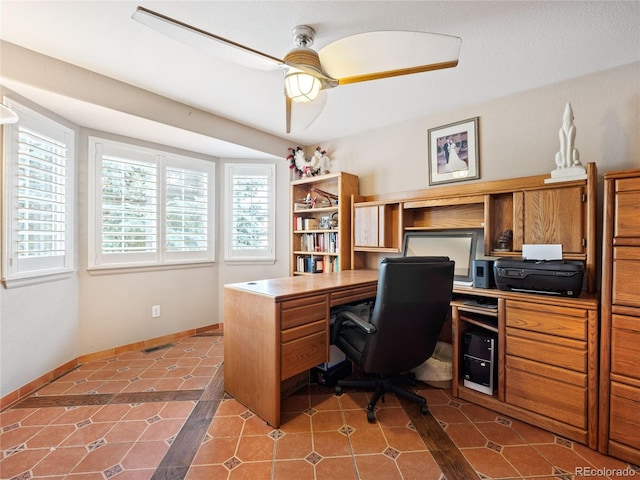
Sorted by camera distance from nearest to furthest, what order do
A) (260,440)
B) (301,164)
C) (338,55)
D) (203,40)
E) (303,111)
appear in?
(203,40) → (338,55) → (260,440) → (303,111) → (301,164)

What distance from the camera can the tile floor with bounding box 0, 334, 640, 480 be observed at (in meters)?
1.54

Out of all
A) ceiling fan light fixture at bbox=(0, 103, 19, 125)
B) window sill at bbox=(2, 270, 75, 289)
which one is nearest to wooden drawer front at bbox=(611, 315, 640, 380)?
ceiling fan light fixture at bbox=(0, 103, 19, 125)

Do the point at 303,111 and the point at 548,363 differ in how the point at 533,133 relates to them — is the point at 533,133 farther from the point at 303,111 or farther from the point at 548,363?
the point at 303,111

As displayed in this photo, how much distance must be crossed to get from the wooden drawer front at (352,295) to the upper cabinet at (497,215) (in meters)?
0.69

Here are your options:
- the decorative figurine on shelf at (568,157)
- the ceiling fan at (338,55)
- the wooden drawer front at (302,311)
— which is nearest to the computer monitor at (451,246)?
the decorative figurine on shelf at (568,157)

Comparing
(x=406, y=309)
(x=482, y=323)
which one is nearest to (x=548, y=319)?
(x=482, y=323)

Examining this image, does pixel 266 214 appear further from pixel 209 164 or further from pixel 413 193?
pixel 413 193

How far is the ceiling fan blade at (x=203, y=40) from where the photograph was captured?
A: 1248 millimetres

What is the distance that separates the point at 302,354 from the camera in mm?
2006

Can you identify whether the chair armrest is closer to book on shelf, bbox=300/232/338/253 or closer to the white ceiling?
book on shelf, bbox=300/232/338/253

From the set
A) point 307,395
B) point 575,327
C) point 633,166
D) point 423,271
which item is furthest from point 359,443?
point 633,166

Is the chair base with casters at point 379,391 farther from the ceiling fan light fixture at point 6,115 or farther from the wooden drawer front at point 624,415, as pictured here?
the ceiling fan light fixture at point 6,115

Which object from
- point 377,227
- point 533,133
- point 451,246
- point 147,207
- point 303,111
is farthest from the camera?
point 147,207

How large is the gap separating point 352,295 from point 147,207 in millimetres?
2514
